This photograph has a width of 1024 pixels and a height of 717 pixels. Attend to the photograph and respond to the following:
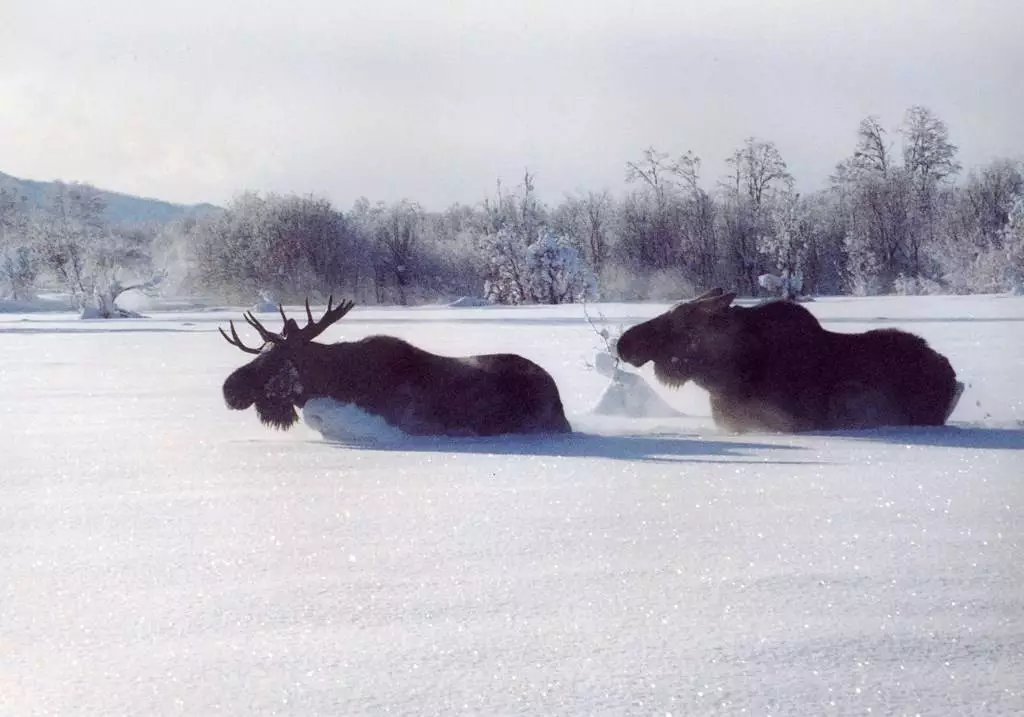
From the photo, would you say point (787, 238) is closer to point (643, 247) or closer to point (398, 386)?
point (643, 247)

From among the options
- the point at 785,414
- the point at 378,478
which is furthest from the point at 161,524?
the point at 785,414

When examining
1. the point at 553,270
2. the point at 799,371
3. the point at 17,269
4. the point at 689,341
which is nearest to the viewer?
the point at 799,371

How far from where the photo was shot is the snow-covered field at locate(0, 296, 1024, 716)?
3.29 metres

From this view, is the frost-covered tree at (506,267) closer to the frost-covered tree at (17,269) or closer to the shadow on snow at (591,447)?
the frost-covered tree at (17,269)

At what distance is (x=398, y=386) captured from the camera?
9.18m

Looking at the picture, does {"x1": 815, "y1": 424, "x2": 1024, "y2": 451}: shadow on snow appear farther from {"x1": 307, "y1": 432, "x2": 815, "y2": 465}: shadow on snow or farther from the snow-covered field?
{"x1": 307, "y1": 432, "x2": 815, "y2": 465}: shadow on snow

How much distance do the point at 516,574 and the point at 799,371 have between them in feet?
17.1

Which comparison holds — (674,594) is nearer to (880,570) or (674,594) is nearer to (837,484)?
(880,570)

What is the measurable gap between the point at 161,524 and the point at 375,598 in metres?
1.92

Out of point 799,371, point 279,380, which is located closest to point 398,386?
point 279,380

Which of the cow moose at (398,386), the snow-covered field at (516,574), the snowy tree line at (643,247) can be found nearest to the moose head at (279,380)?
the cow moose at (398,386)

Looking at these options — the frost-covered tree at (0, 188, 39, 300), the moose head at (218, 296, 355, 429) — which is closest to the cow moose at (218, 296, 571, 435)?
the moose head at (218, 296, 355, 429)

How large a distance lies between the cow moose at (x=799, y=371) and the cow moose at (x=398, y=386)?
1.27 meters

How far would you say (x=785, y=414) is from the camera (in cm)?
939
